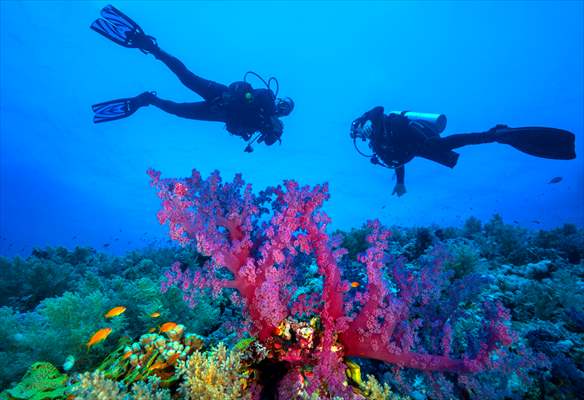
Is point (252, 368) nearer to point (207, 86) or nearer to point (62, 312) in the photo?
point (62, 312)

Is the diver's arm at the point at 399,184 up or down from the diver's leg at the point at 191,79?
down

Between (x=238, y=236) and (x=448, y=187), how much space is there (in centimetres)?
7812

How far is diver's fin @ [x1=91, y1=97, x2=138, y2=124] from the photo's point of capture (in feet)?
32.9

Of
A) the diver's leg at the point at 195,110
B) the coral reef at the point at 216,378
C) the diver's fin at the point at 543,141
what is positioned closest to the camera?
the coral reef at the point at 216,378

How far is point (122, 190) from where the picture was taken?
3093 inches

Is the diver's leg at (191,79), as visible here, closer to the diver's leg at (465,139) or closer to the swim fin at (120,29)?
the swim fin at (120,29)

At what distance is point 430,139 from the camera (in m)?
7.48

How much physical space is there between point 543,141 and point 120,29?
12.2 meters

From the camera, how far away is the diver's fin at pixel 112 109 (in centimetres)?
1002

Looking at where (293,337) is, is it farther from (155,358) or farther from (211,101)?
(211,101)

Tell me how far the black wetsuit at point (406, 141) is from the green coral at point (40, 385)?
8.13 m

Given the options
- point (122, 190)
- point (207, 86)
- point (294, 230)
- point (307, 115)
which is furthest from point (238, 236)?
point (122, 190)

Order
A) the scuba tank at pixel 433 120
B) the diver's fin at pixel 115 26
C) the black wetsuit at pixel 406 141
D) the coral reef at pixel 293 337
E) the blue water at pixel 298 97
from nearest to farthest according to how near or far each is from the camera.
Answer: the coral reef at pixel 293 337, the black wetsuit at pixel 406 141, the scuba tank at pixel 433 120, the diver's fin at pixel 115 26, the blue water at pixel 298 97

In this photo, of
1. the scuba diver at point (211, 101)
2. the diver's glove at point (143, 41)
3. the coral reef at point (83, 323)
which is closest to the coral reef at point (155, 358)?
the coral reef at point (83, 323)
